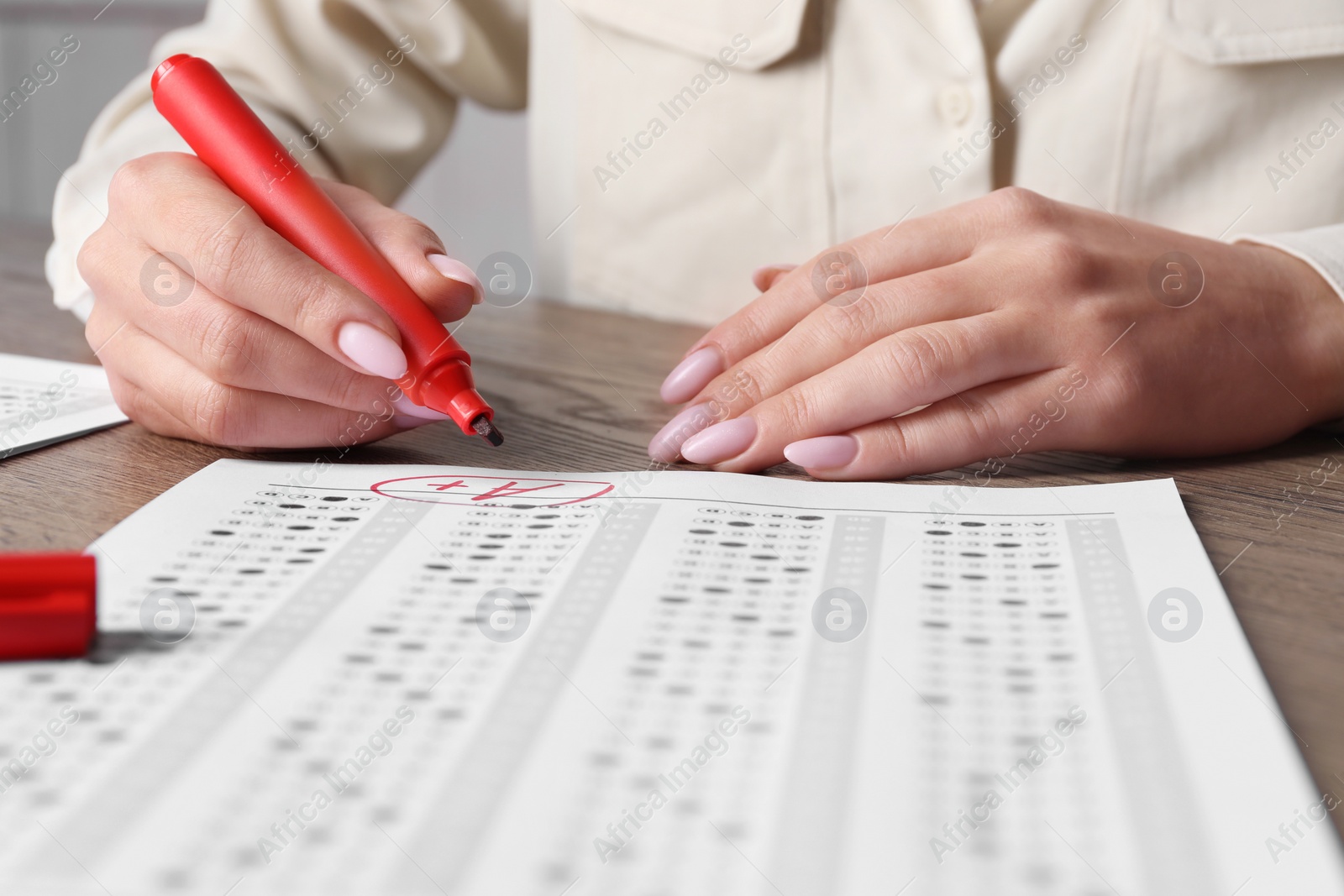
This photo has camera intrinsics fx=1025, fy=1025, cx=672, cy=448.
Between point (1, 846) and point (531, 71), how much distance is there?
28.4 inches

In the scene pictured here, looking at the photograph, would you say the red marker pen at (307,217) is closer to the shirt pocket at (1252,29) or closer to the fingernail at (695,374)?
the fingernail at (695,374)

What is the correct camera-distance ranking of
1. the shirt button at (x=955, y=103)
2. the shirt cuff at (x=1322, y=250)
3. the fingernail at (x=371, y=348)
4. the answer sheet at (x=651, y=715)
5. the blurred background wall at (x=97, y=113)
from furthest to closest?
the blurred background wall at (x=97, y=113)
the shirt button at (x=955, y=103)
the shirt cuff at (x=1322, y=250)
the fingernail at (x=371, y=348)
the answer sheet at (x=651, y=715)

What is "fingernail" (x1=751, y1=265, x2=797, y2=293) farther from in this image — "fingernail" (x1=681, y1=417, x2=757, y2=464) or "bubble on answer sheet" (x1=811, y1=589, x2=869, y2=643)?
"bubble on answer sheet" (x1=811, y1=589, x2=869, y2=643)

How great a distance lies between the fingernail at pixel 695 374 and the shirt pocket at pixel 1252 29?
355 mm

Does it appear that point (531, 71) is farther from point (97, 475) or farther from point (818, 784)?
point (818, 784)

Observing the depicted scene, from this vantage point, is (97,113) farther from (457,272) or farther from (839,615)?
(839,615)

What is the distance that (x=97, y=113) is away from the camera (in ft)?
7.25

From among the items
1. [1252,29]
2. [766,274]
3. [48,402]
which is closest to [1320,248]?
[1252,29]

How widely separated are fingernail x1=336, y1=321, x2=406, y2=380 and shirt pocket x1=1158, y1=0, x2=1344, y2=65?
493 millimetres

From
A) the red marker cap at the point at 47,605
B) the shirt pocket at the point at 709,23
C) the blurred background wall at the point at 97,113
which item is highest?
the blurred background wall at the point at 97,113

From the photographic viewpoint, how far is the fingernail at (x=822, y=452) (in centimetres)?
43

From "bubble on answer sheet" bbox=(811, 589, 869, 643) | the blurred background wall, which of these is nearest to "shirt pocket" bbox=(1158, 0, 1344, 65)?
"bubble on answer sheet" bbox=(811, 589, 869, 643)

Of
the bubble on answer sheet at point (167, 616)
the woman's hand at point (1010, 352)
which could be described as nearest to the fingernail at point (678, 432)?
the woman's hand at point (1010, 352)

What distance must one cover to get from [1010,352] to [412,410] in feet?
0.86
